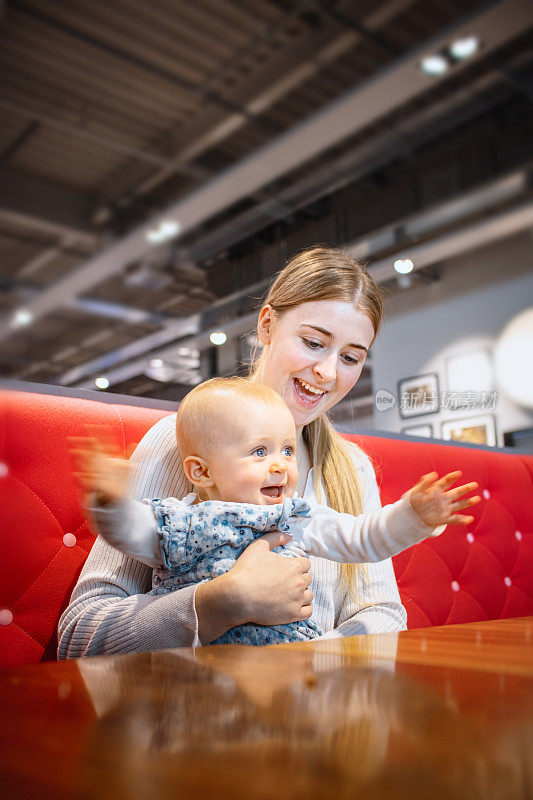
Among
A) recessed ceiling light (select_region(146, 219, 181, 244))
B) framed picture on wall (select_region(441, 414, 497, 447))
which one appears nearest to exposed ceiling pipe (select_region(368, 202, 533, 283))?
framed picture on wall (select_region(441, 414, 497, 447))

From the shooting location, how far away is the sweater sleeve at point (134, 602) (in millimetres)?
879

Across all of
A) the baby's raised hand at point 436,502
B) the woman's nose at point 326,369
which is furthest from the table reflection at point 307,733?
the woman's nose at point 326,369

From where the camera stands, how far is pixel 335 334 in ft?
4.51

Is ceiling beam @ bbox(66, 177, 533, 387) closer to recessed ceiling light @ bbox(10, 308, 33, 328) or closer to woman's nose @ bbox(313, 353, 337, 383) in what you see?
woman's nose @ bbox(313, 353, 337, 383)

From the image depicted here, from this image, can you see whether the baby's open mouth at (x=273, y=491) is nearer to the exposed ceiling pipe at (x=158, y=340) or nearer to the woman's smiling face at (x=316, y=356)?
the woman's smiling face at (x=316, y=356)

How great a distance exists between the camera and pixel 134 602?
0.97 metres

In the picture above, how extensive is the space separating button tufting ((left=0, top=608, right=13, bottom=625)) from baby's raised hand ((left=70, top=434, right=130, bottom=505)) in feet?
1.32

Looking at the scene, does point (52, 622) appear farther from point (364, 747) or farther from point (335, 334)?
point (364, 747)

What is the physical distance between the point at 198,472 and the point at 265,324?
1.65ft

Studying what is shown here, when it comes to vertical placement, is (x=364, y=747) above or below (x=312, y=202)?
below

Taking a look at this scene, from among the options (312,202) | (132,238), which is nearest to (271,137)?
(132,238)

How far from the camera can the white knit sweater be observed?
0.89m

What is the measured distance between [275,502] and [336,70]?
567 centimetres

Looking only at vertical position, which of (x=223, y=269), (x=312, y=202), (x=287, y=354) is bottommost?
(x=287, y=354)
